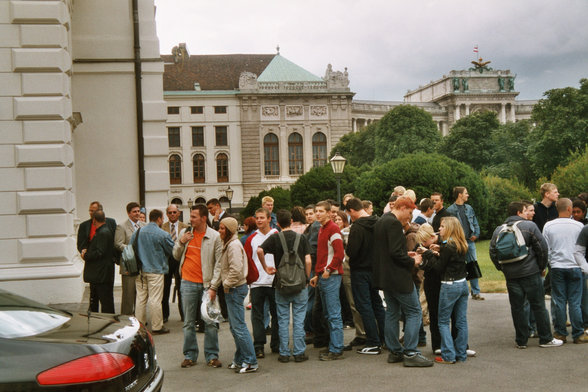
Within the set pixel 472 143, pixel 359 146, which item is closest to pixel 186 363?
pixel 472 143

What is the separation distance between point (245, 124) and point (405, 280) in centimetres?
7631

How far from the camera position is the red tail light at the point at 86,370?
427cm

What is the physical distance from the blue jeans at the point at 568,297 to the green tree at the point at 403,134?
5774 centimetres

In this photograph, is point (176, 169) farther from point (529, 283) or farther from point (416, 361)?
point (416, 361)

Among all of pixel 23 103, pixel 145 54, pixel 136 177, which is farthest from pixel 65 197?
pixel 145 54

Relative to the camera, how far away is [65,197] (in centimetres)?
1156

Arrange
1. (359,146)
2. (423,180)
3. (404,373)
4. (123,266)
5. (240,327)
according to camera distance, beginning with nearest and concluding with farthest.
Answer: (404,373), (240,327), (123,266), (423,180), (359,146)

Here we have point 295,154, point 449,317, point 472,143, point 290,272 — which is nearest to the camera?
point 449,317

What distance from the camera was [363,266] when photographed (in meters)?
8.80

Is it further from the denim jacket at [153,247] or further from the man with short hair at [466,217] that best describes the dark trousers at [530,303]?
the denim jacket at [153,247]

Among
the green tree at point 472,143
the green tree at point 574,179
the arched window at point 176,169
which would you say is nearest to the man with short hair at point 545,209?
the green tree at point 574,179

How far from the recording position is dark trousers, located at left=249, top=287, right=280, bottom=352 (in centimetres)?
875

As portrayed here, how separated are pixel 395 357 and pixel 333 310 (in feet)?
3.28

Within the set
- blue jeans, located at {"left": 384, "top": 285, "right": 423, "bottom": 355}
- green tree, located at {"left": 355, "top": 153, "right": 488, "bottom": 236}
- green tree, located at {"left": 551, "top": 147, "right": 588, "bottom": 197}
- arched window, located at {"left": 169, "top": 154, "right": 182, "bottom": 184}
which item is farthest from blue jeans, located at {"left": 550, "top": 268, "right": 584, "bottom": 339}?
arched window, located at {"left": 169, "top": 154, "right": 182, "bottom": 184}
